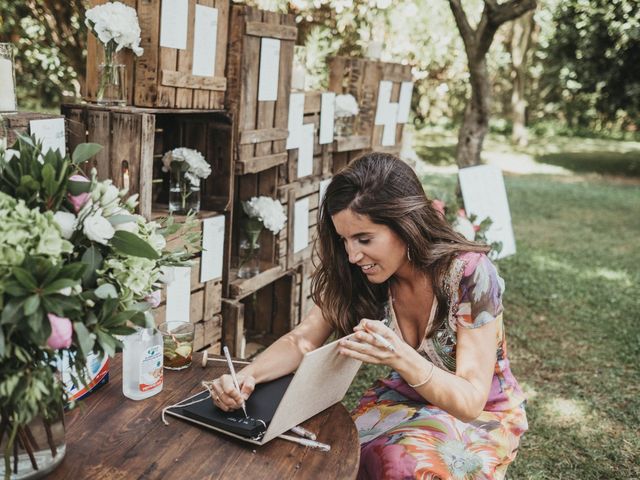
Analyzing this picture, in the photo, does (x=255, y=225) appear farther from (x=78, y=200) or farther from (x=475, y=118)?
(x=475, y=118)

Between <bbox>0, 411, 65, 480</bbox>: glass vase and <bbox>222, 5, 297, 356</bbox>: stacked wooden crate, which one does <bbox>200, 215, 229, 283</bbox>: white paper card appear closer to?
<bbox>222, 5, 297, 356</bbox>: stacked wooden crate

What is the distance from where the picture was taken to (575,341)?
4.78 m

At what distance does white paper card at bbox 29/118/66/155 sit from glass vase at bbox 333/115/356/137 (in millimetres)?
2616

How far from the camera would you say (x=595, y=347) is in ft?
15.3

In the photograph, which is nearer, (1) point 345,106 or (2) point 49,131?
(2) point 49,131

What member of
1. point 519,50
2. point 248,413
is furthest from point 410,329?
point 519,50

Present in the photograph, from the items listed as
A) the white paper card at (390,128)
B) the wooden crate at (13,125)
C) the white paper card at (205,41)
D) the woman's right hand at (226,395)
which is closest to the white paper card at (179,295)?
the white paper card at (205,41)

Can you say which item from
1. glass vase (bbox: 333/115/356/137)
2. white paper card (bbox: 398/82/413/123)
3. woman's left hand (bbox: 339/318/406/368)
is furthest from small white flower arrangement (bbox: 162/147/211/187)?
white paper card (bbox: 398/82/413/123)

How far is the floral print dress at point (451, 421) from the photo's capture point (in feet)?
6.10

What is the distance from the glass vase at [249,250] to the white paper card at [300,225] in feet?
1.15

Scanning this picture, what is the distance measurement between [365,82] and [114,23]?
8.71ft

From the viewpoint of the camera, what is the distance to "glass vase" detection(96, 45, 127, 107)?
2.49 meters

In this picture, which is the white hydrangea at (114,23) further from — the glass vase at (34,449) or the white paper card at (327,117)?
the white paper card at (327,117)

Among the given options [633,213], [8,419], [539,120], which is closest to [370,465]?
→ [8,419]
